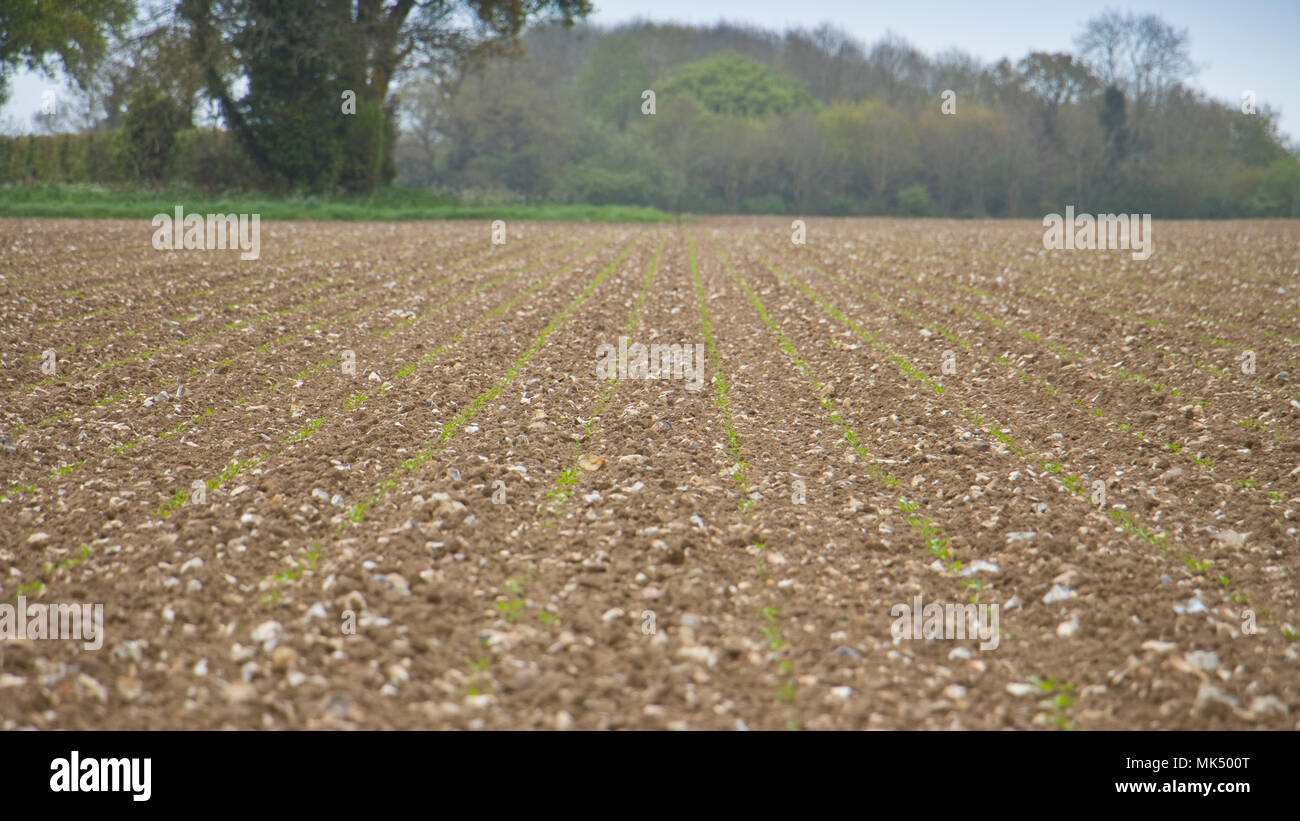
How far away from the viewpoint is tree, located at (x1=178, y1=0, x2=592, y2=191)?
40.2 metres

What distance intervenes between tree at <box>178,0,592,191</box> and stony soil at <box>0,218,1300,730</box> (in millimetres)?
29318

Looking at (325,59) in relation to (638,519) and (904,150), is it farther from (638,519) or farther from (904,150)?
(904,150)

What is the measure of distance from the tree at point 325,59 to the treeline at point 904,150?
953 inches

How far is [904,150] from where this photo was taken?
83.6 m

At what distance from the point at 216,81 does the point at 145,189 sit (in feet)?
20.8

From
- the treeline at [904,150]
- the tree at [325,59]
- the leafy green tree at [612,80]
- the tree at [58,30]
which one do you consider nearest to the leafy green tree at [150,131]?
the tree at [325,59]

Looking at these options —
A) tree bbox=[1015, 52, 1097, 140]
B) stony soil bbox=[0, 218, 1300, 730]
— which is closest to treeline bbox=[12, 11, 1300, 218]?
tree bbox=[1015, 52, 1097, 140]

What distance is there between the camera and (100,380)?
11172 mm

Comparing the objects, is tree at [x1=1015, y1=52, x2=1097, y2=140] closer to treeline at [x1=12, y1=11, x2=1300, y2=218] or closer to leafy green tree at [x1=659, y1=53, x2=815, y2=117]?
treeline at [x1=12, y1=11, x2=1300, y2=218]

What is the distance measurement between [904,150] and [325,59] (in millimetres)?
59552

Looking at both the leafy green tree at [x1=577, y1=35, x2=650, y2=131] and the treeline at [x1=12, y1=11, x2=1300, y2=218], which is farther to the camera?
the leafy green tree at [x1=577, y1=35, x2=650, y2=131]

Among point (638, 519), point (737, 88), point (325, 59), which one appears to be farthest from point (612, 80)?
point (638, 519)
